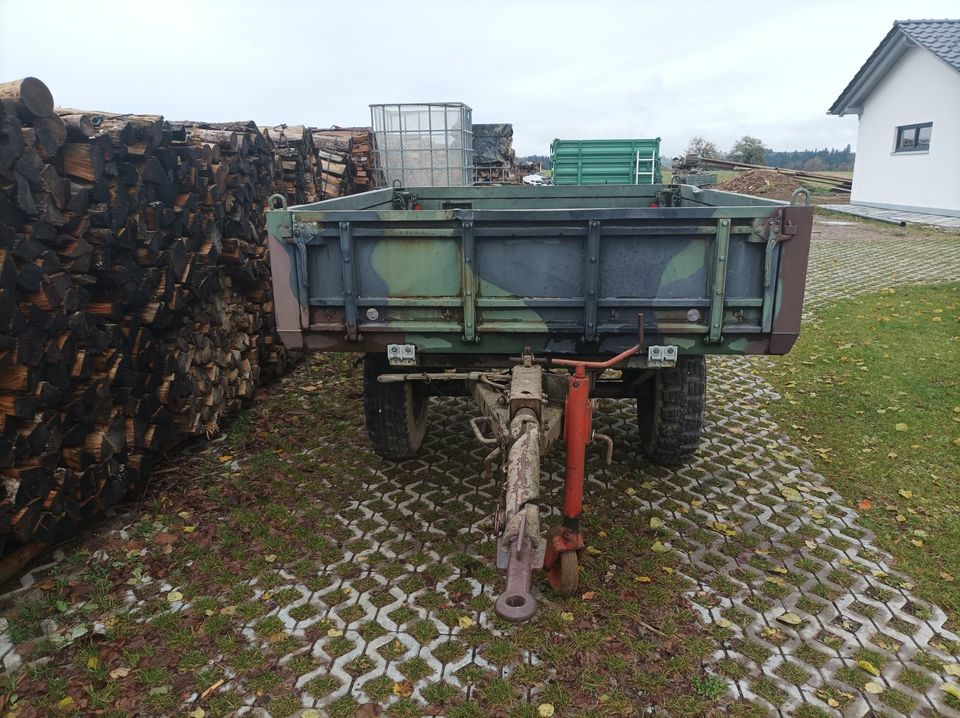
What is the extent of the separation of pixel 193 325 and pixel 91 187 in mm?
1501

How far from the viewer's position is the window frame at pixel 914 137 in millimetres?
18094

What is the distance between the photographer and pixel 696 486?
182 inches

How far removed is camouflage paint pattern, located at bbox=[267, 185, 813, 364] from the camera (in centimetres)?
352

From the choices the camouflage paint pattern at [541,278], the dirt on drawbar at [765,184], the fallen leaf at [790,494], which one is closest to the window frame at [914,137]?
the dirt on drawbar at [765,184]

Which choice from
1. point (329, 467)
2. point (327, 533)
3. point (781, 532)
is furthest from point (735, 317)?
point (329, 467)

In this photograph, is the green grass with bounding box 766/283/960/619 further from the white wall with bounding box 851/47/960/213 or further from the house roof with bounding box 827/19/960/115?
the house roof with bounding box 827/19/960/115

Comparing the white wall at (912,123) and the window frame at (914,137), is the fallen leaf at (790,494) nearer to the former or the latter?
the white wall at (912,123)

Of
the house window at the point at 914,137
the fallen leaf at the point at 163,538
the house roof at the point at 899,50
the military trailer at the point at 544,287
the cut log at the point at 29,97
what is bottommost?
the fallen leaf at the point at 163,538

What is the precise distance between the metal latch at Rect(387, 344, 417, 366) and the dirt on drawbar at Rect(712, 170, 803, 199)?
2352 centimetres

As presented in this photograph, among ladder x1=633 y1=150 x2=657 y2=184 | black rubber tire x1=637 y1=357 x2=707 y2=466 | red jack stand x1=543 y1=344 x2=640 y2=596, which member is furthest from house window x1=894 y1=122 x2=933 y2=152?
red jack stand x1=543 y1=344 x2=640 y2=596

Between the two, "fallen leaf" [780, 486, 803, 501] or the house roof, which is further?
the house roof

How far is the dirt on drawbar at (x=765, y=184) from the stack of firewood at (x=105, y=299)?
22.7 metres

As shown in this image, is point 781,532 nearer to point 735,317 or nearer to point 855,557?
point 855,557

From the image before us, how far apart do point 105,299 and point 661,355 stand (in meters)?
3.35
